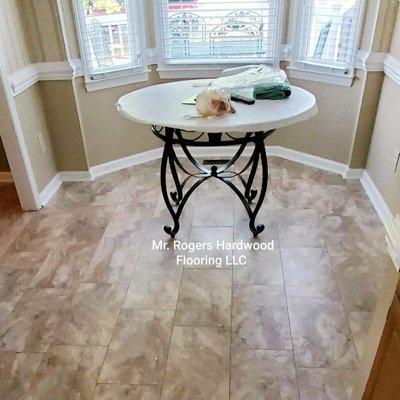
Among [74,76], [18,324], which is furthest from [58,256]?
[74,76]

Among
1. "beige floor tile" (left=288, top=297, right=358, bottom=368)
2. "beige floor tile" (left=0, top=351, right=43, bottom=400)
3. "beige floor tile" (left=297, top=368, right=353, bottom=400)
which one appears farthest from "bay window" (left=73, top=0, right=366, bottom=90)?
"beige floor tile" (left=297, top=368, right=353, bottom=400)

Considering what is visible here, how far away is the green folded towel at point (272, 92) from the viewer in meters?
2.07

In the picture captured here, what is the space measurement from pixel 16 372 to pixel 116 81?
2116 millimetres

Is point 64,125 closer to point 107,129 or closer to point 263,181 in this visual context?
point 107,129

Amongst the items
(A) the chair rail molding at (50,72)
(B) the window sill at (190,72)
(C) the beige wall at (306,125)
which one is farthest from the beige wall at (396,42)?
(A) the chair rail molding at (50,72)

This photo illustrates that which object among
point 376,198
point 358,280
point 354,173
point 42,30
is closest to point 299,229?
point 358,280

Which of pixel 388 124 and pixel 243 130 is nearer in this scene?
pixel 243 130

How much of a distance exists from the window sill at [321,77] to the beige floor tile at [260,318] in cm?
167

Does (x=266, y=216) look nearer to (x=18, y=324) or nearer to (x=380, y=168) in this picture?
(x=380, y=168)

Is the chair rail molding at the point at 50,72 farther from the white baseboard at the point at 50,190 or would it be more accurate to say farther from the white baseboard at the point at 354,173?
the white baseboard at the point at 354,173

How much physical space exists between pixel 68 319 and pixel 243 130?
1.22 meters

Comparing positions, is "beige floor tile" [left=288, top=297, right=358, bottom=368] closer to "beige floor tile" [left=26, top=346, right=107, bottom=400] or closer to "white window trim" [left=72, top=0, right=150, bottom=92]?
"beige floor tile" [left=26, top=346, right=107, bottom=400]

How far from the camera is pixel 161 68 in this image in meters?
3.07

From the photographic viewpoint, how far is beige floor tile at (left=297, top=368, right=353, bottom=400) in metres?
1.47
